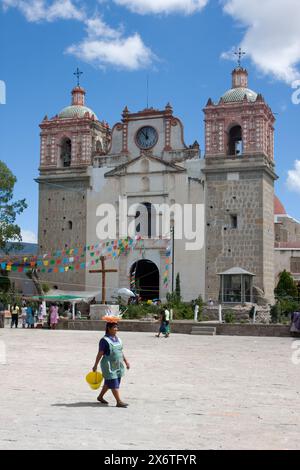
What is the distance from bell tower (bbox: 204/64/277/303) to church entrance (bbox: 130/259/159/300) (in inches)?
131

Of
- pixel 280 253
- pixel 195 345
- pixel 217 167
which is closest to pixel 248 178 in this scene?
pixel 217 167

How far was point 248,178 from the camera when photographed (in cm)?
3534

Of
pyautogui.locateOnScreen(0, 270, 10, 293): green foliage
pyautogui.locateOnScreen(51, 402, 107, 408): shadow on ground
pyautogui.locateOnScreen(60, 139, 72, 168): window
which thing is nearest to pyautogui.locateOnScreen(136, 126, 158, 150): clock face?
pyautogui.locateOnScreen(60, 139, 72, 168): window

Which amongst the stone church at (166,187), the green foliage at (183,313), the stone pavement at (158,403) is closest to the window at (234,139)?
the stone church at (166,187)

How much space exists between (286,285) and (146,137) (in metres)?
13.6

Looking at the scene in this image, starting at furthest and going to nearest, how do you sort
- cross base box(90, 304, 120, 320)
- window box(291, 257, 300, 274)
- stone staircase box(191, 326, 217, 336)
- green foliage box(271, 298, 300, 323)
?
1. window box(291, 257, 300, 274)
2. cross base box(90, 304, 120, 320)
3. green foliage box(271, 298, 300, 323)
4. stone staircase box(191, 326, 217, 336)

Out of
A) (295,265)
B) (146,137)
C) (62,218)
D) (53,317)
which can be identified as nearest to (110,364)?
(53,317)

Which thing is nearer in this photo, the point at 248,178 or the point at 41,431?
the point at 41,431

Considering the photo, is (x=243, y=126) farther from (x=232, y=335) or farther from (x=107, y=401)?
(x=107, y=401)

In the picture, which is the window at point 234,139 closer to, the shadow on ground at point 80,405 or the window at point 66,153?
the window at point 66,153

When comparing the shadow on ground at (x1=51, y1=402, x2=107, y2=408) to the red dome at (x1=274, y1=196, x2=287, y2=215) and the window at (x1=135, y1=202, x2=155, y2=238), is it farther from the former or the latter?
the red dome at (x1=274, y1=196, x2=287, y2=215)

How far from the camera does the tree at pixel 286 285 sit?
135ft

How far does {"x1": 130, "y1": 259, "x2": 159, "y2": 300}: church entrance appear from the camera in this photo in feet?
122
